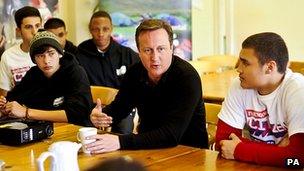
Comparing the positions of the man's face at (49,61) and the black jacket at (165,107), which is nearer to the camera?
the black jacket at (165,107)

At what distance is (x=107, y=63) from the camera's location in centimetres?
411

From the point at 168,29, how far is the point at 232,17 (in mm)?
3371

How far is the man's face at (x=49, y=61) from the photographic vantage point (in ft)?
8.29

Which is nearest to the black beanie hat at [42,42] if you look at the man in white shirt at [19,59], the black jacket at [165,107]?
the black jacket at [165,107]

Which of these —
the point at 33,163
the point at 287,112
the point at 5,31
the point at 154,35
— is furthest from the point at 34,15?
the point at 287,112

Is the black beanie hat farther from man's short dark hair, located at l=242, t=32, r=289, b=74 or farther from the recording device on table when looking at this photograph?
man's short dark hair, located at l=242, t=32, r=289, b=74

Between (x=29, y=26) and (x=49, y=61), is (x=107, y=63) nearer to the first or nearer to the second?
(x=29, y=26)

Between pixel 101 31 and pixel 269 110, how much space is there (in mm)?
2473

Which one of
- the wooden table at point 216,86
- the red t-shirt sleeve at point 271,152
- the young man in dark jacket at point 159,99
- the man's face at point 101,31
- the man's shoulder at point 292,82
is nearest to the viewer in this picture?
the red t-shirt sleeve at point 271,152

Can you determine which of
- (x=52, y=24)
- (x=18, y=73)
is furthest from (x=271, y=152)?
(x=52, y=24)

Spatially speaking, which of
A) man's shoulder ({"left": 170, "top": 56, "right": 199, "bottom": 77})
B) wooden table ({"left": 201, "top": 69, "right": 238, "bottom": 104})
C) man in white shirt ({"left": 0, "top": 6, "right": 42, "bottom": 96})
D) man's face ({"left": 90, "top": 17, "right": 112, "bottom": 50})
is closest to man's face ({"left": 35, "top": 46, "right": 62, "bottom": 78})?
man's shoulder ({"left": 170, "top": 56, "right": 199, "bottom": 77})

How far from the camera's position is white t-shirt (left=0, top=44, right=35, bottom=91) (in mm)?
3453

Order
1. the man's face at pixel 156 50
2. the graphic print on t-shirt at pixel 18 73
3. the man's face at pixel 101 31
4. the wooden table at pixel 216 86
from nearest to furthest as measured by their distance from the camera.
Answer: the man's face at pixel 156 50, the wooden table at pixel 216 86, the graphic print on t-shirt at pixel 18 73, the man's face at pixel 101 31

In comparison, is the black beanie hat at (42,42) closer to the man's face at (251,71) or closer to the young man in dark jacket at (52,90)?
the young man in dark jacket at (52,90)
